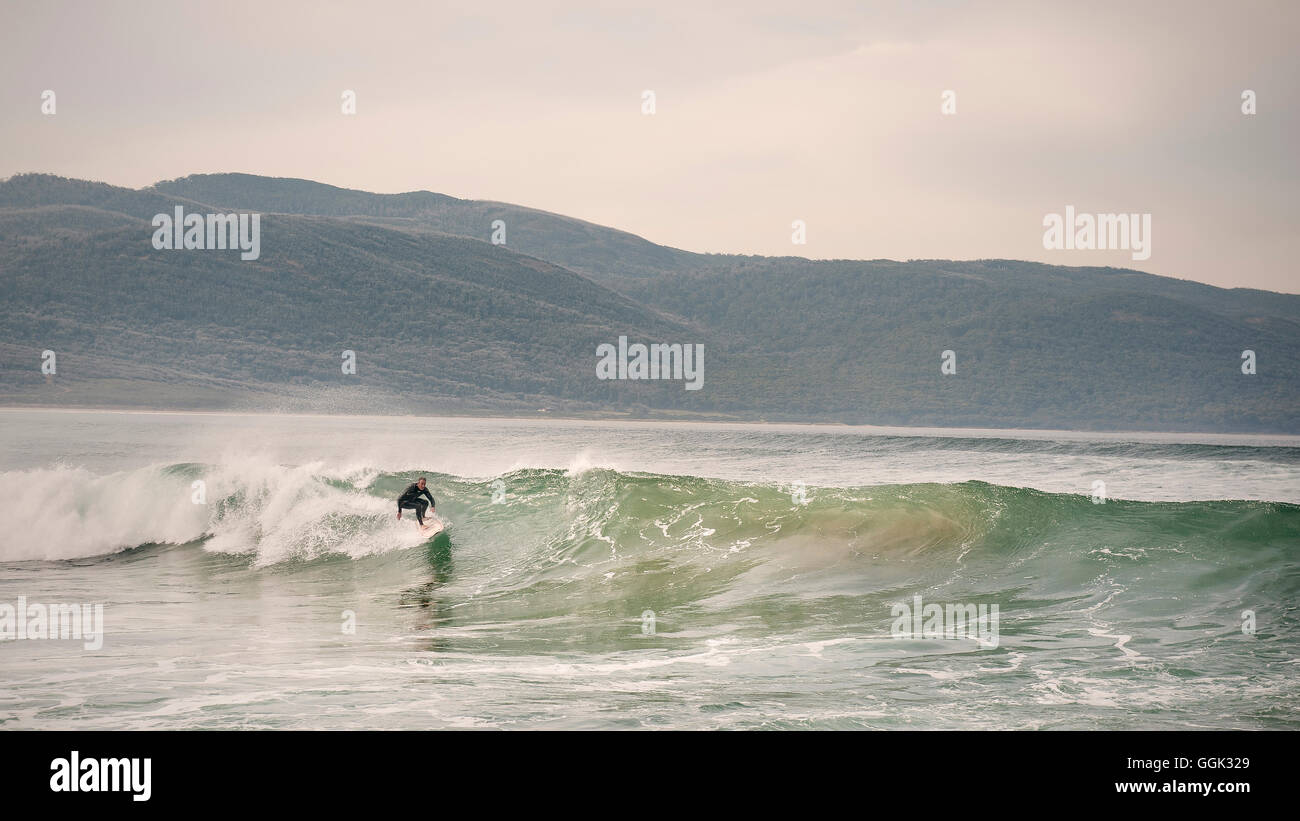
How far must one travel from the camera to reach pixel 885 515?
21.7 metres

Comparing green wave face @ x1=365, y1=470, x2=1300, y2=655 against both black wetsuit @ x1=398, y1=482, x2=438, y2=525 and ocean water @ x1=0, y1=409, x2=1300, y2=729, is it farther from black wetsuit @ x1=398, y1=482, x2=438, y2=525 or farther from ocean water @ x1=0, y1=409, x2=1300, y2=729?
black wetsuit @ x1=398, y1=482, x2=438, y2=525

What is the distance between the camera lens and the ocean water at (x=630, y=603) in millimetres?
9695

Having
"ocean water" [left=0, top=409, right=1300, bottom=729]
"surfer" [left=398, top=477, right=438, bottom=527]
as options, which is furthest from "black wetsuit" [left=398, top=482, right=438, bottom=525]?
"ocean water" [left=0, top=409, right=1300, bottom=729]

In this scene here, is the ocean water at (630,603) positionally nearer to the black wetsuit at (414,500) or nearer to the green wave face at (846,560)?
the green wave face at (846,560)

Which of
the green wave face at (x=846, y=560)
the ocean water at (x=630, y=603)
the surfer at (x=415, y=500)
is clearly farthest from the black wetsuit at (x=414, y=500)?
the green wave face at (x=846, y=560)

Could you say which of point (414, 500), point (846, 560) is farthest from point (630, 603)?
point (414, 500)

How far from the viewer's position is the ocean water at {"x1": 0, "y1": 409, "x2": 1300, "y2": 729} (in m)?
9.70

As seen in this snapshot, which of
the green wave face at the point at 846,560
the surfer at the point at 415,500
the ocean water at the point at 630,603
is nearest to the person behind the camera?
the ocean water at the point at 630,603

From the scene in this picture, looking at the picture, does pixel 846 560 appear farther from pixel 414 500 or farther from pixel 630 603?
pixel 414 500

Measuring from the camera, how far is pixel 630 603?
16.6m

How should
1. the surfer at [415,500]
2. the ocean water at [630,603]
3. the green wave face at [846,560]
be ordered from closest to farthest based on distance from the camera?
1. the ocean water at [630,603]
2. the green wave face at [846,560]
3. the surfer at [415,500]
